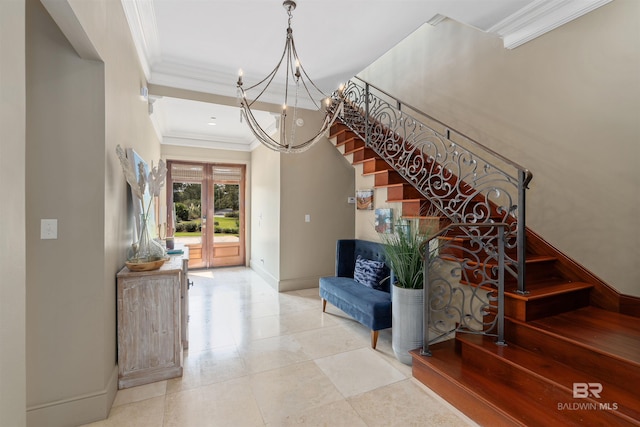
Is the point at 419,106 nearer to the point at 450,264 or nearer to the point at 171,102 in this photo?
the point at 450,264

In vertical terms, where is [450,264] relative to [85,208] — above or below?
below

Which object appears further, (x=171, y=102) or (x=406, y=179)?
(x=171, y=102)

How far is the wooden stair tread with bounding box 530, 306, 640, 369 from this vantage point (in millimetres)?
1785

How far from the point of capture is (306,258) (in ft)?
16.2

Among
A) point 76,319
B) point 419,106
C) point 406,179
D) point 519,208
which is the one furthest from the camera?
point 419,106

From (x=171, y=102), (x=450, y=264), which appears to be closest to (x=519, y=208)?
(x=450, y=264)

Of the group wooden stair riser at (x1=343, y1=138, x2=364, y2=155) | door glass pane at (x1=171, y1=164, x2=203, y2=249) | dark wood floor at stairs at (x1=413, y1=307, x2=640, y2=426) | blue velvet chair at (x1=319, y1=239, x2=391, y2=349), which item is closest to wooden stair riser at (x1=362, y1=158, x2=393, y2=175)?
wooden stair riser at (x1=343, y1=138, x2=364, y2=155)

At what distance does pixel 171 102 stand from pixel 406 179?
141 inches

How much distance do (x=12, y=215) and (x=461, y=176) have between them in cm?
406

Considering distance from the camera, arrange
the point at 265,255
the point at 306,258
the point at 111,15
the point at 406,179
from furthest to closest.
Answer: the point at 265,255
the point at 306,258
the point at 406,179
the point at 111,15

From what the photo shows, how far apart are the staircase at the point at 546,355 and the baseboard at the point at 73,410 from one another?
7.42ft

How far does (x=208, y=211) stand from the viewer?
21.4 feet

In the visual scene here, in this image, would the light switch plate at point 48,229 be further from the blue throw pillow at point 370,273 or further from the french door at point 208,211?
the french door at point 208,211

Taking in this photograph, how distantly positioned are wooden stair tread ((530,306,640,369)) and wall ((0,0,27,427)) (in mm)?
2858
